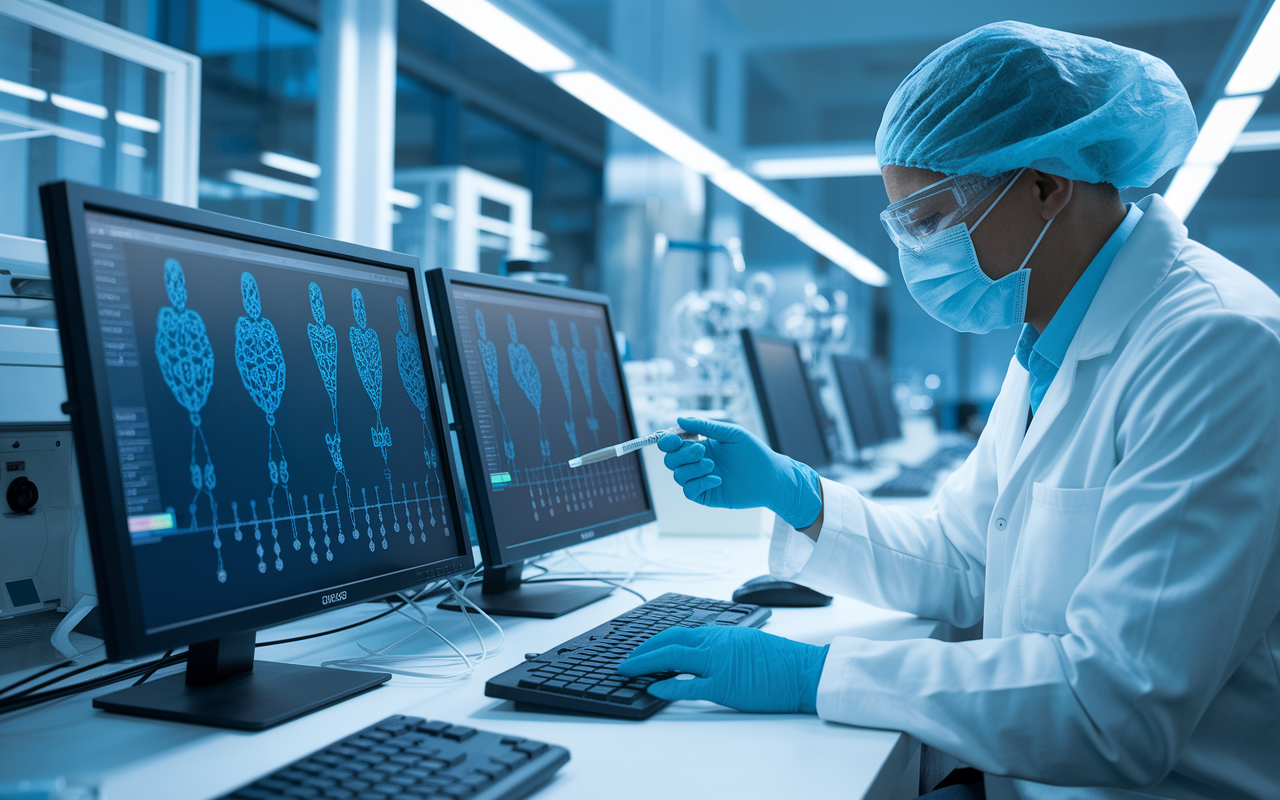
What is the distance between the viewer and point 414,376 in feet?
3.43

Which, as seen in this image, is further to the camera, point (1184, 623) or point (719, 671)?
point (719, 671)

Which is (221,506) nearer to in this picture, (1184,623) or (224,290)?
(224,290)

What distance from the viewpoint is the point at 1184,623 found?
724 mm

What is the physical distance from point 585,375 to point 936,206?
0.60 meters

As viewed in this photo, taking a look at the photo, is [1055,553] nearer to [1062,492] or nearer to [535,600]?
[1062,492]

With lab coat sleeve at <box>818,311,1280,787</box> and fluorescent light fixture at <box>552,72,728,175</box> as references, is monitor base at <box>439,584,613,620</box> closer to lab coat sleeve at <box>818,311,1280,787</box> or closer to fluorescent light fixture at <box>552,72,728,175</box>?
lab coat sleeve at <box>818,311,1280,787</box>

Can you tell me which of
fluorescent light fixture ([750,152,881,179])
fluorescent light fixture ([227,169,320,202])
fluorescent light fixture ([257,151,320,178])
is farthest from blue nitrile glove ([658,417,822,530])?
fluorescent light fixture ([257,151,320,178])

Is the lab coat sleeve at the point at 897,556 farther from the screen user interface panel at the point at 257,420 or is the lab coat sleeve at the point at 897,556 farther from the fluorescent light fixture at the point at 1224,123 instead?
the fluorescent light fixture at the point at 1224,123

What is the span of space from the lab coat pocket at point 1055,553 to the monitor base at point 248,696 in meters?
0.69

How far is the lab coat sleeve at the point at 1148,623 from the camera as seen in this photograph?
0.73 meters

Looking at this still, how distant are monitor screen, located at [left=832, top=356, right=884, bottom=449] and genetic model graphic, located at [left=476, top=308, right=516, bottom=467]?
242 cm

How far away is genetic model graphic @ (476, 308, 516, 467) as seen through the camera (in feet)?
3.90

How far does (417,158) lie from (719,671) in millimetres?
6108

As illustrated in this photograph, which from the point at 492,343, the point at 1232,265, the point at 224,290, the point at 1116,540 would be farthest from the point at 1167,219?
the point at 224,290
